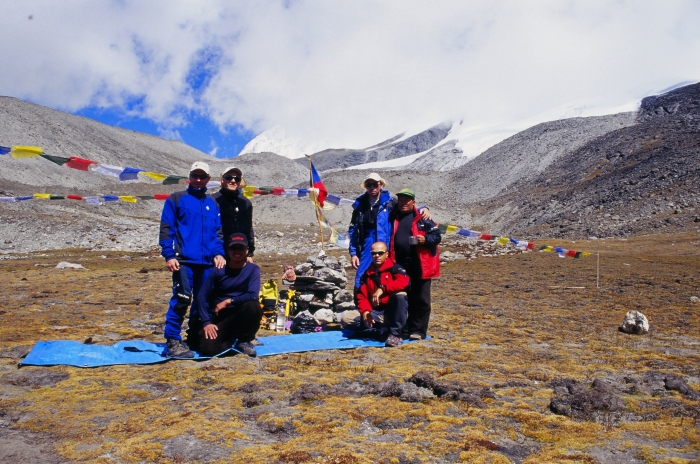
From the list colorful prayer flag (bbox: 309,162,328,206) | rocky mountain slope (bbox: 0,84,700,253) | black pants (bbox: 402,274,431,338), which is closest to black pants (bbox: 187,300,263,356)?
black pants (bbox: 402,274,431,338)

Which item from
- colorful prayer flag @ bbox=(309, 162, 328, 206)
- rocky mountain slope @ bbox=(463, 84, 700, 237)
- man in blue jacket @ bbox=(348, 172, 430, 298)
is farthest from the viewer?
rocky mountain slope @ bbox=(463, 84, 700, 237)

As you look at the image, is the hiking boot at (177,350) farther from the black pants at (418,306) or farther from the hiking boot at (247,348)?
the black pants at (418,306)

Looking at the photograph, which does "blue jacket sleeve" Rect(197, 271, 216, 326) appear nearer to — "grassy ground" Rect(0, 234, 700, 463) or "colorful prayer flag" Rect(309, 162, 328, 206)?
"grassy ground" Rect(0, 234, 700, 463)

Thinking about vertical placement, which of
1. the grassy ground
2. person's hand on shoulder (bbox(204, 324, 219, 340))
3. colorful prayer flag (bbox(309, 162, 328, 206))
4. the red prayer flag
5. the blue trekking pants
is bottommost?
the grassy ground

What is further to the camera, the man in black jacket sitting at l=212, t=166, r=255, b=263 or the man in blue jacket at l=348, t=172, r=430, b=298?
the man in blue jacket at l=348, t=172, r=430, b=298

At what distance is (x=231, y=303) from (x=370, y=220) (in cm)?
203

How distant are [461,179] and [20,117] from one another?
6043 cm

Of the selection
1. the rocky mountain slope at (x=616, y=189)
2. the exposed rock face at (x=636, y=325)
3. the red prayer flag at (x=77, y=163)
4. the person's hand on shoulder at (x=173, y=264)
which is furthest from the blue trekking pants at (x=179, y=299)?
the rocky mountain slope at (x=616, y=189)

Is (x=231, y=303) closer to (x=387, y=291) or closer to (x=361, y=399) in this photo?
(x=387, y=291)

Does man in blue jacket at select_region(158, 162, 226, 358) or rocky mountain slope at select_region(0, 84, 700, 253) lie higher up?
rocky mountain slope at select_region(0, 84, 700, 253)

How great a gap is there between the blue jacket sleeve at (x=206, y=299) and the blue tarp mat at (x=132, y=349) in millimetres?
399

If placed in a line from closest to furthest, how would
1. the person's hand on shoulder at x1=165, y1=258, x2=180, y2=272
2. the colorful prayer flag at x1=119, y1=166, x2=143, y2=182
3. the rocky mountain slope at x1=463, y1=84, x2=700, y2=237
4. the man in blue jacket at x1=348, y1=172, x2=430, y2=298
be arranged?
the person's hand on shoulder at x1=165, y1=258, x2=180, y2=272
the man in blue jacket at x1=348, y1=172, x2=430, y2=298
the colorful prayer flag at x1=119, y1=166, x2=143, y2=182
the rocky mountain slope at x1=463, y1=84, x2=700, y2=237

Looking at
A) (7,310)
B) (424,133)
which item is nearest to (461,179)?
(7,310)

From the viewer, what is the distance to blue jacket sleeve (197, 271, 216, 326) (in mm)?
4938
